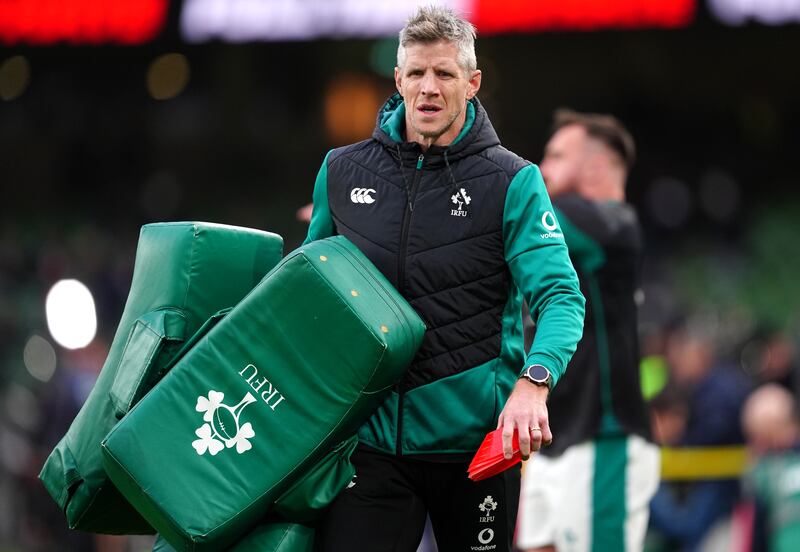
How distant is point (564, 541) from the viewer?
5.85 m

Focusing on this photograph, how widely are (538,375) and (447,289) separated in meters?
0.42

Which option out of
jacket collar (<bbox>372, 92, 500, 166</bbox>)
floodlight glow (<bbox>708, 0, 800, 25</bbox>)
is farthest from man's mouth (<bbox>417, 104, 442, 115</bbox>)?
floodlight glow (<bbox>708, 0, 800, 25</bbox>)

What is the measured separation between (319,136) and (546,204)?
19.5 meters

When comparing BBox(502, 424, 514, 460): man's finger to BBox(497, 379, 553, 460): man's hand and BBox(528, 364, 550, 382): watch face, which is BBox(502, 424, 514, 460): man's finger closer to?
BBox(497, 379, 553, 460): man's hand

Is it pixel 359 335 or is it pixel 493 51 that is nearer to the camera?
pixel 359 335

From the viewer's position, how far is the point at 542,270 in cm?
386

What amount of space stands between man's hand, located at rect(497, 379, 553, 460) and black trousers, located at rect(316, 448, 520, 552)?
0.43 meters

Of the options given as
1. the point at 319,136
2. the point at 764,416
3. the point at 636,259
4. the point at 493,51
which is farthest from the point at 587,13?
the point at 319,136

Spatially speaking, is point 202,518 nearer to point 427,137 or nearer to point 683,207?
point 427,137

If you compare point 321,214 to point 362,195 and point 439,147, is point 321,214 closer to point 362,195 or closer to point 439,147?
point 362,195

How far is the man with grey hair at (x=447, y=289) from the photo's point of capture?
3.88 metres

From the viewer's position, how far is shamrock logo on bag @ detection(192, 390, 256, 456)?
147 inches

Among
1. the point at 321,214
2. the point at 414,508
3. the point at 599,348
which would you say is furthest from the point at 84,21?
the point at 414,508

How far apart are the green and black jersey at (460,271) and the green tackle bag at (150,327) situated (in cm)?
40
